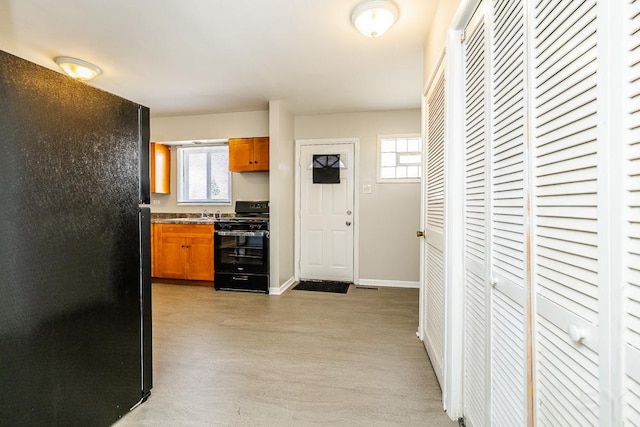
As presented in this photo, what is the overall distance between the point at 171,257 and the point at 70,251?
10.3ft

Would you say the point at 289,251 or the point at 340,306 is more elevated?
the point at 289,251

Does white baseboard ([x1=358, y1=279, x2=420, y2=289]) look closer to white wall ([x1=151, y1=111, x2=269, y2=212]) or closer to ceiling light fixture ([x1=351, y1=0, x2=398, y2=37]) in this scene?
white wall ([x1=151, y1=111, x2=269, y2=212])

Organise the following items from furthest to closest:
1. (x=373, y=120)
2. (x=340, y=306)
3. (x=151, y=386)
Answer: (x=373, y=120)
(x=340, y=306)
(x=151, y=386)

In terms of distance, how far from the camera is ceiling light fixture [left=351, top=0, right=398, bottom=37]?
197 centimetres

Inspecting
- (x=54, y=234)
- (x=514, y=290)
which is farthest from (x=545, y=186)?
(x=54, y=234)

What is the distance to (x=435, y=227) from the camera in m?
2.10

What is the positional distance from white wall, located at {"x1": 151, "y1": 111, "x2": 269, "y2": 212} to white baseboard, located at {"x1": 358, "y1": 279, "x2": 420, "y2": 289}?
1917 mm

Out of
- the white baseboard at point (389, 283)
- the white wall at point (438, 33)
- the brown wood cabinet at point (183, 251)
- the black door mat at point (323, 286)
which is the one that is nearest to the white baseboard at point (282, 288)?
the black door mat at point (323, 286)

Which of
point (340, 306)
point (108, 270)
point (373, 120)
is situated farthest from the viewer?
point (373, 120)

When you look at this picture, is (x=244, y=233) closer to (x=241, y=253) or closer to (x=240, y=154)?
(x=241, y=253)

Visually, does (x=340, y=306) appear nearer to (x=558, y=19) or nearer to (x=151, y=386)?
(x=151, y=386)

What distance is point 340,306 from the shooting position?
11.1 ft

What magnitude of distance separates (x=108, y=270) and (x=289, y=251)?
9.58ft

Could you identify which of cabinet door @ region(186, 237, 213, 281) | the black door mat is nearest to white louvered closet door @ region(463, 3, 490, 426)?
the black door mat
